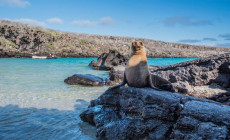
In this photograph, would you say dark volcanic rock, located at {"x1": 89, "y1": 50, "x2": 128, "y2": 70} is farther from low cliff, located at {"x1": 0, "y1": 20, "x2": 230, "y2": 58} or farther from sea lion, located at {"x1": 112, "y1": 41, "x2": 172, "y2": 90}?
low cliff, located at {"x1": 0, "y1": 20, "x2": 230, "y2": 58}

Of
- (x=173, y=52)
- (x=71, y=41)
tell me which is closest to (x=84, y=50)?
(x=71, y=41)

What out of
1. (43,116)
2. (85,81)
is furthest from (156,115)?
(85,81)

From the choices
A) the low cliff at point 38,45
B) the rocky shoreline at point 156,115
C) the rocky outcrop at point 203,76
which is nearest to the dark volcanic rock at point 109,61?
the rocky outcrop at point 203,76

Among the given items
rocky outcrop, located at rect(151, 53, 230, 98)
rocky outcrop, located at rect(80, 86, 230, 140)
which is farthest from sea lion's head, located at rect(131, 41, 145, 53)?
rocky outcrop, located at rect(151, 53, 230, 98)

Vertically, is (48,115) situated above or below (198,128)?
below

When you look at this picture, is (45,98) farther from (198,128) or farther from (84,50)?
(84,50)

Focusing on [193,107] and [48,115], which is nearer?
[193,107]

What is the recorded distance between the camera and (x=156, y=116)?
342 centimetres

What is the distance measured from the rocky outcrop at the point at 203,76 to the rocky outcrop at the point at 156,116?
10.9ft

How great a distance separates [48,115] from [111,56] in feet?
54.2

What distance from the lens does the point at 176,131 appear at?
294cm

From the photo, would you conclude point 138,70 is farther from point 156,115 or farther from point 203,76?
point 203,76

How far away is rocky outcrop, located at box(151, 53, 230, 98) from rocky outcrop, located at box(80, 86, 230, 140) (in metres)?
3.33

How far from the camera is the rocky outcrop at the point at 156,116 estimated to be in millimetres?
2703
